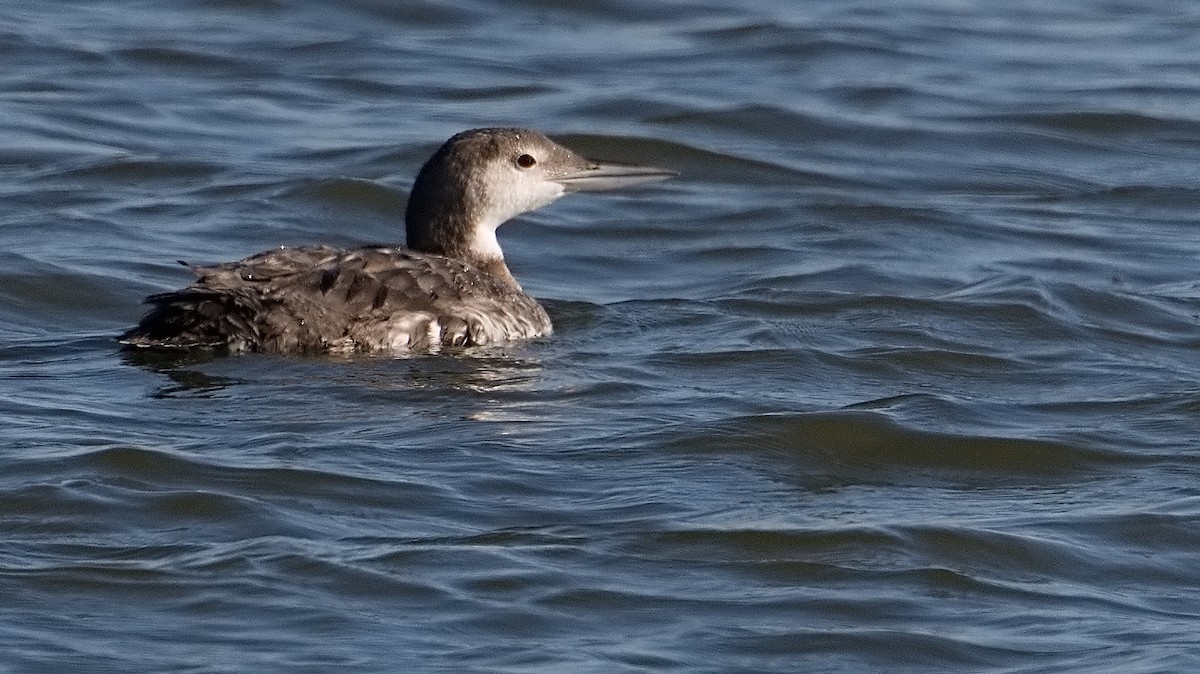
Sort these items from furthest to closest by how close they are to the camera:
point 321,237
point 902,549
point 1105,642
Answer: point 321,237, point 902,549, point 1105,642

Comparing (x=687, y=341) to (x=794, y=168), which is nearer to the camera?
(x=687, y=341)

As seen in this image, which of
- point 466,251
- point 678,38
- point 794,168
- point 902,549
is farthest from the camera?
point 678,38

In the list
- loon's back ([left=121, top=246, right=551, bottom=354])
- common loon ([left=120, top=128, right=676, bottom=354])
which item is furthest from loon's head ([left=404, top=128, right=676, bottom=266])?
loon's back ([left=121, top=246, right=551, bottom=354])

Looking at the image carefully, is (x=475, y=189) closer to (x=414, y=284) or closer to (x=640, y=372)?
(x=414, y=284)

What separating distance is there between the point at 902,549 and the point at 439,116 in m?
8.32

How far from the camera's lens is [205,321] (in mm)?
8828

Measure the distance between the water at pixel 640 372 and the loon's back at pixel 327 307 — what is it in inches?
4.6

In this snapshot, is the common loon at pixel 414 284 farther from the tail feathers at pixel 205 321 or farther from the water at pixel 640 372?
the water at pixel 640 372

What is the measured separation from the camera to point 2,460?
24.8ft

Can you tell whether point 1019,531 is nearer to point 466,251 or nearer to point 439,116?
point 466,251

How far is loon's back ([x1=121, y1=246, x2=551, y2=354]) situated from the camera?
8.84m

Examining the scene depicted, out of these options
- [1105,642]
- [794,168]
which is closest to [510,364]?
[1105,642]

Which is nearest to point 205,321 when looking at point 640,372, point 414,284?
point 414,284

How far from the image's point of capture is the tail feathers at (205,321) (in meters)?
8.83
